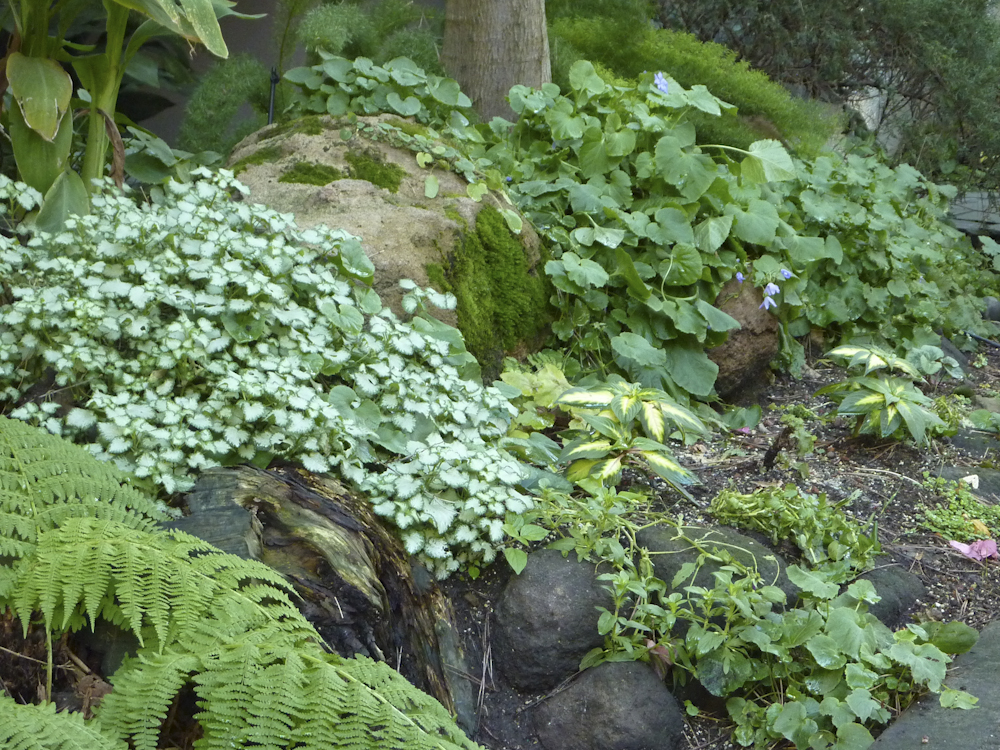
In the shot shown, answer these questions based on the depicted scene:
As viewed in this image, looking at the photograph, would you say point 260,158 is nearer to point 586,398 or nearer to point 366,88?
point 366,88

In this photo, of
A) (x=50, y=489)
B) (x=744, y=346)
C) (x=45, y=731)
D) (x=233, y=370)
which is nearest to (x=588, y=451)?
(x=233, y=370)

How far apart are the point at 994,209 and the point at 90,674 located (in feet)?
25.3

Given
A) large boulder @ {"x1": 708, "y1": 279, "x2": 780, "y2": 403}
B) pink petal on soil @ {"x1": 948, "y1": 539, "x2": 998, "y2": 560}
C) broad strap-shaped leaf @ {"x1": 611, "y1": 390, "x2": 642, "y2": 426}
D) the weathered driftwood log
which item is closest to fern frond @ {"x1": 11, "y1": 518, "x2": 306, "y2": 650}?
the weathered driftwood log

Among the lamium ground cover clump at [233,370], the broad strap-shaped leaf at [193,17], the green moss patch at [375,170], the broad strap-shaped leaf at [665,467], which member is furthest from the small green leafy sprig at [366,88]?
the broad strap-shaped leaf at [665,467]

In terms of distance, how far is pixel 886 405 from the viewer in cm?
350

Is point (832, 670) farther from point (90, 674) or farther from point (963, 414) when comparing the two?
point (963, 414)

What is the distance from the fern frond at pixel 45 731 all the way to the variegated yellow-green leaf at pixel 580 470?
71.0 inches

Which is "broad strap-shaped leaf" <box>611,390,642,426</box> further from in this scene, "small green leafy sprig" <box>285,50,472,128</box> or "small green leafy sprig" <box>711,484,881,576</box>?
"small green leafy sprig" <box>285,50,472,128</box>

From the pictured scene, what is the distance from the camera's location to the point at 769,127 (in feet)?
19.0

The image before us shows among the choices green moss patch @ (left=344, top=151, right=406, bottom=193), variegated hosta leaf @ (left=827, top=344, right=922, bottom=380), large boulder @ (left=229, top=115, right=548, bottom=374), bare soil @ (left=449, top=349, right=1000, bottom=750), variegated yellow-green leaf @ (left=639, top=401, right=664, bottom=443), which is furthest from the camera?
green moss patch @ (left=344, top=151, right=406, bottom=193)

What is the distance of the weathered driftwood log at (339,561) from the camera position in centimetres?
199

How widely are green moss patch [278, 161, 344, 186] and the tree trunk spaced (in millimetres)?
1400

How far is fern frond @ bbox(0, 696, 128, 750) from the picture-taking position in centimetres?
115

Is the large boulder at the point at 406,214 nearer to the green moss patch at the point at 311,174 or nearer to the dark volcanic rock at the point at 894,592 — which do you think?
the green moss patch at the point at 311,174
